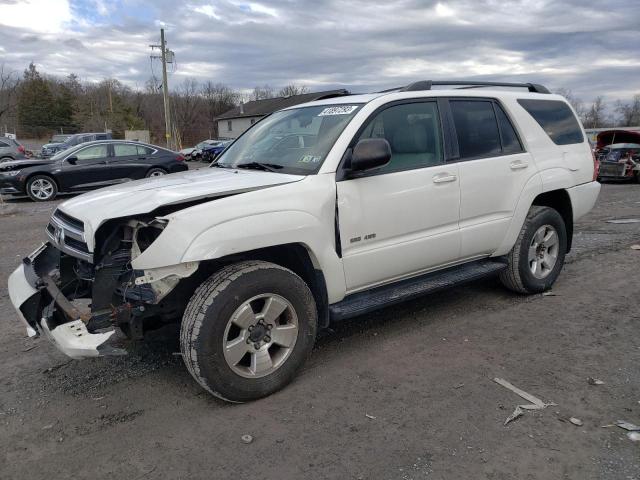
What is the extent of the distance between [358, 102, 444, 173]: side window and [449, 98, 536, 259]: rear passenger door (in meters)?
0.23

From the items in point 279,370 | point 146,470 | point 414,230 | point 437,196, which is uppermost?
point 437,196

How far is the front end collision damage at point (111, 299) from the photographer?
2.90 metres

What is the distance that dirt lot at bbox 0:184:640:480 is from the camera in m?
2.61

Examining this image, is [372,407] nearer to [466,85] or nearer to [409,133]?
[409,133]

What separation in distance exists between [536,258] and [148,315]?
367 centimetres

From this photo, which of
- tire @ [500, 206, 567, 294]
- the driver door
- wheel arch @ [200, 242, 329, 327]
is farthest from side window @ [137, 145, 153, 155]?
wheel arch @ [200, 242, 329, 327]

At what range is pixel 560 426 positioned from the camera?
2.89 meters

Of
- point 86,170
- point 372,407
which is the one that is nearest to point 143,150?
point 86,170

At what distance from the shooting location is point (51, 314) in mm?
3238

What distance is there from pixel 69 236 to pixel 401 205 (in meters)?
2.23

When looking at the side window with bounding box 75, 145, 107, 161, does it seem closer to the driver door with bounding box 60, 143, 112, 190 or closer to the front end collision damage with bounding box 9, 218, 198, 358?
the driver door with bounding box 60, 143, 112, 190

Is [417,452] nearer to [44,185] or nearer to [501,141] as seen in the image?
[501,141]

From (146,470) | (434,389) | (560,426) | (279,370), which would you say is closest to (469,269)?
(434,389)

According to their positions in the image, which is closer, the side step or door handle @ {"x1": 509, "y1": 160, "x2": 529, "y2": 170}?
the side step
